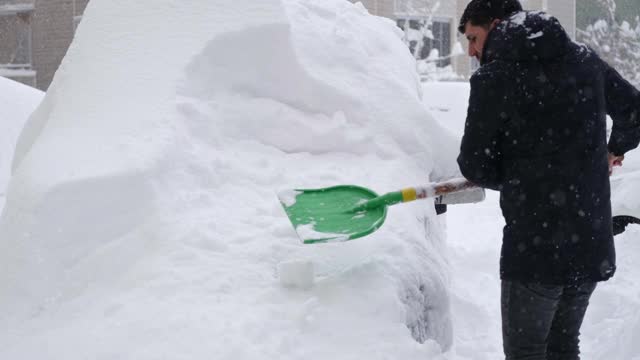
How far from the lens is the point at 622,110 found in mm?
2783

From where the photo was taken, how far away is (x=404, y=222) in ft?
10.6

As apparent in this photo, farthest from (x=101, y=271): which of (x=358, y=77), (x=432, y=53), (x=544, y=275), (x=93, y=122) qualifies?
(x=432, y=53)

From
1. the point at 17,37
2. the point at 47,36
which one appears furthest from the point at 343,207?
the point at 17,37

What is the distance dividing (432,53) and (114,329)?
17.3 metres

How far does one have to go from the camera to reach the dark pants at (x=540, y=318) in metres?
2.54

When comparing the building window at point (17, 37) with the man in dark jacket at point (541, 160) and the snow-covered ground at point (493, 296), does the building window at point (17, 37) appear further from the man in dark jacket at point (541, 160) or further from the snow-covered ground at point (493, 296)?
the man in dark jacket at point (541, 160)

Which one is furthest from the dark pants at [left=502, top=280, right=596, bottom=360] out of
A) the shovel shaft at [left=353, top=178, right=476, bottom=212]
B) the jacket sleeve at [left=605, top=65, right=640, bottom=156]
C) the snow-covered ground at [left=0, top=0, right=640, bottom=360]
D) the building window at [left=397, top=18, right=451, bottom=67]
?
the building window at [left=397, top=18, right=451, bottom=67]

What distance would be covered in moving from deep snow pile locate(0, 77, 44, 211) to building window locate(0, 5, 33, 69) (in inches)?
509

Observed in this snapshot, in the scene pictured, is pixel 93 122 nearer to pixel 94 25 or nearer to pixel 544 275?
pixel 94 25

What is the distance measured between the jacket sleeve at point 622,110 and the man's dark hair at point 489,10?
1.30 ft

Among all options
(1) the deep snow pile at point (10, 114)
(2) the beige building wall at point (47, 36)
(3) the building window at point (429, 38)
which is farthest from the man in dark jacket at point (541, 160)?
(2) the beige building wall at point (47, 36)

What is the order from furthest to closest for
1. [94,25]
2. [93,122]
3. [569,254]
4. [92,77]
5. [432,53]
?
[432,53] < [94,25] < [92,77] < [93,122] < [569,254]

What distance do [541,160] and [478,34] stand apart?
1.65 feet

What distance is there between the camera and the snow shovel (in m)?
2.85
